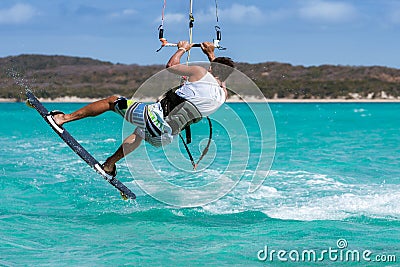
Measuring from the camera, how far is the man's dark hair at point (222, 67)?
318 inches

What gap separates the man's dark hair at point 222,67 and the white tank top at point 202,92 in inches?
4.1

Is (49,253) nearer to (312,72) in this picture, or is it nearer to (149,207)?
(149,207)

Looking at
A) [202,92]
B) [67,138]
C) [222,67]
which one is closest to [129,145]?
[67,138]

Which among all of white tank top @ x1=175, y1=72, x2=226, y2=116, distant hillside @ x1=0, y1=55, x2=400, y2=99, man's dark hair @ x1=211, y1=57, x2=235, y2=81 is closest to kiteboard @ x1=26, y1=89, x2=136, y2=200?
white tank top @ x1=175, y1=72, x2=226, y2=116

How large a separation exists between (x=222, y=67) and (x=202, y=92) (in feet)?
→ 1.31

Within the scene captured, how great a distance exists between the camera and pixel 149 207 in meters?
10.9

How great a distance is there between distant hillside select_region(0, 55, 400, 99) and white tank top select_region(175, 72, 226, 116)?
100062 millimetres

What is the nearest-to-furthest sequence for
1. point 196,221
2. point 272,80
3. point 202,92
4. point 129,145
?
point 202,92, point 129,145, point 196,221, point 272,80

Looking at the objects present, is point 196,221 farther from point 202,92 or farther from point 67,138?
point 202,92

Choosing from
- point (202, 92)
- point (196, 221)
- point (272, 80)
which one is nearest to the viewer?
point (202, 92)

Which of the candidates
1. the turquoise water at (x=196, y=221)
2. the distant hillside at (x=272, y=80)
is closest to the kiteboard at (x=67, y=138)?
the turquoise water at (x=196, y=221)

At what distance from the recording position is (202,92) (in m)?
8.12

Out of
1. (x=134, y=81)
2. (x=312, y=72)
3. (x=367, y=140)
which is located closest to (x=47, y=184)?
(x=367, y=140)

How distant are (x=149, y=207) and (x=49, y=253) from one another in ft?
9.99
